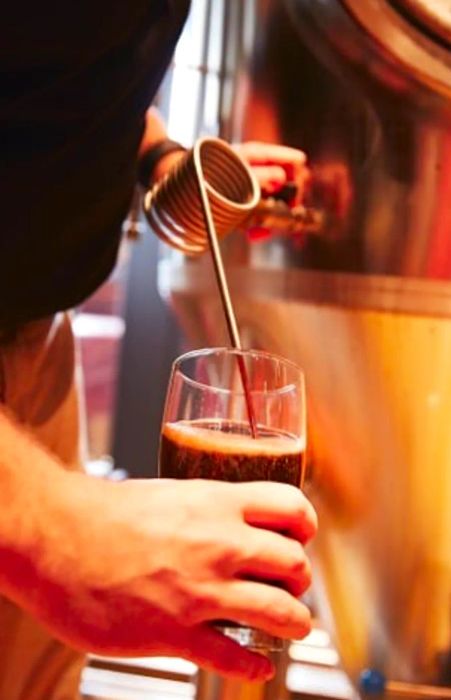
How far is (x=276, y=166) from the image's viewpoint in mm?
788

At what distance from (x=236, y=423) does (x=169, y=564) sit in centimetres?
9

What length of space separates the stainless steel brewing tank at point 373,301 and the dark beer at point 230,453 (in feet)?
0.91

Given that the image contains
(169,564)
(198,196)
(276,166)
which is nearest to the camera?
(169,564)

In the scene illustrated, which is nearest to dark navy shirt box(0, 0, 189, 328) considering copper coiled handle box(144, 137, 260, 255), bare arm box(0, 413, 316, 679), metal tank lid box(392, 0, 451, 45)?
copper coiled handle box(144, 137, 260, 255)

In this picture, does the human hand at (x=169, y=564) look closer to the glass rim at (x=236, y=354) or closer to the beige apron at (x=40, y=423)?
the glass rim at (x=236, y=354)

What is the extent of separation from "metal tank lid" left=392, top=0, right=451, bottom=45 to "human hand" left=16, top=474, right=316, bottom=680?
15.9 inches

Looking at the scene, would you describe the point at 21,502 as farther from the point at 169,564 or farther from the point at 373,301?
the point at 373,301

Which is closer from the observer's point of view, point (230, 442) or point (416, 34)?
point (230, 442)

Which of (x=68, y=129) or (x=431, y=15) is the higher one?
(x=431, y=15)

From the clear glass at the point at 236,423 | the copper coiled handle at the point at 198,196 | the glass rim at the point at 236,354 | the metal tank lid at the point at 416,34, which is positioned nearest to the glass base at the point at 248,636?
the clear glass at the point at 236,423

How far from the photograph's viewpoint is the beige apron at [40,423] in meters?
0.81

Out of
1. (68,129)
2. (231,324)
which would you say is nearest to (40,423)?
(68,129)

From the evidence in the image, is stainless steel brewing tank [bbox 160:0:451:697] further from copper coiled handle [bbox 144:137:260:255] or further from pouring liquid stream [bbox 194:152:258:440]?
pouring liquid stream [bbox 194:152:258:440]

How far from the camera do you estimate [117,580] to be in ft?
1.31
